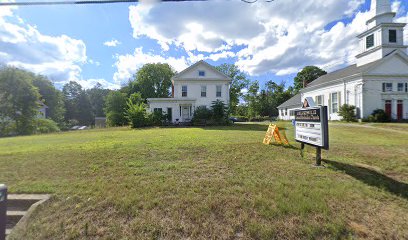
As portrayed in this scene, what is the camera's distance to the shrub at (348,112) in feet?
77.7

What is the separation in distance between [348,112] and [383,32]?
10554 millimetres

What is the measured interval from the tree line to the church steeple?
46.3 feet

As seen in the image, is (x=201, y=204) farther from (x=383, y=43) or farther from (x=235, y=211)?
(x=383, y=43)

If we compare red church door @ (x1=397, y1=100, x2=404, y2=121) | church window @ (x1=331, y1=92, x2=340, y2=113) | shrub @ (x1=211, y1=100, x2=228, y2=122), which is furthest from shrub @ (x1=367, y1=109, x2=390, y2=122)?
shrub @ (x1=211, y1=100, x2=228, y2=122)

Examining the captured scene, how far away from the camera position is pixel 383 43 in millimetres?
24047

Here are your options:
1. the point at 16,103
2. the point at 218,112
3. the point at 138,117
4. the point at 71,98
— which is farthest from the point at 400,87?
the point at 71,98

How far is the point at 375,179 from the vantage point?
434cm

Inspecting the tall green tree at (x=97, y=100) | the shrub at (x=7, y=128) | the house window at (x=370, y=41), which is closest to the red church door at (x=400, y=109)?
the house window at (x=370, y=41)

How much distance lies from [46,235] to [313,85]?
122 ft

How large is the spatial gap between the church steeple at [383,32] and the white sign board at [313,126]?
2653cm

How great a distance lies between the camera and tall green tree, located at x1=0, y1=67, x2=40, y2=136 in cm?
2300

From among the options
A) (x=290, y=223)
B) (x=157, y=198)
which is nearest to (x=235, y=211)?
(x=290, y=223)

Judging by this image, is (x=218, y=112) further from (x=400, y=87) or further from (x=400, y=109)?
(x=400, y=87)

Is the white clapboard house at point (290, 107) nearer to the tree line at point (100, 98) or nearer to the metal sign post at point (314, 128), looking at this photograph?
the tree line at point (100, 98)
